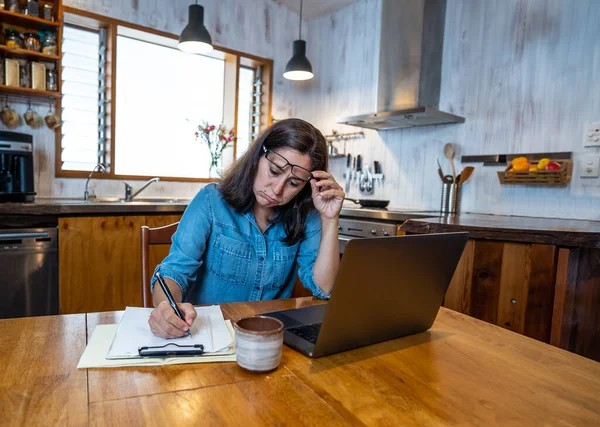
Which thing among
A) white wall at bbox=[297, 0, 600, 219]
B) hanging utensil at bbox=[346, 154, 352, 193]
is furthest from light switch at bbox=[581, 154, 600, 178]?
hanging utensil at bbox=[346, 154, 352, 193]

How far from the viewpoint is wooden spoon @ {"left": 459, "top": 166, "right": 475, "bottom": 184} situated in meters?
2.73

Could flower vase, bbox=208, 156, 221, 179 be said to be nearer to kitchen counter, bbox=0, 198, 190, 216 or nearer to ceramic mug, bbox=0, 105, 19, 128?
kitchen counter, bbox=0, 198, 190, 216

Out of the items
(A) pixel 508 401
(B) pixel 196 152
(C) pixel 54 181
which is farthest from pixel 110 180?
(A) pixel 508 401

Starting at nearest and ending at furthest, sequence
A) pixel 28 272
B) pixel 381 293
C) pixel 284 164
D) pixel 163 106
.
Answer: pixel 381 293 < pixel 284 164 < pixel 28 272 < pixel 163 106

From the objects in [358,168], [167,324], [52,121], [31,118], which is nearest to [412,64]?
[358,168]

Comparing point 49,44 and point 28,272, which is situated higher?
point 49,44

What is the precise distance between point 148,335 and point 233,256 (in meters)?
0.50

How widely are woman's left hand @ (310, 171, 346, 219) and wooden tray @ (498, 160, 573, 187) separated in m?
1.63

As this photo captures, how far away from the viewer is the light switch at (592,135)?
2.21 metres

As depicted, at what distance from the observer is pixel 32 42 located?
2.48 m

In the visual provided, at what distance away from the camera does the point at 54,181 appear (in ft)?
9.25

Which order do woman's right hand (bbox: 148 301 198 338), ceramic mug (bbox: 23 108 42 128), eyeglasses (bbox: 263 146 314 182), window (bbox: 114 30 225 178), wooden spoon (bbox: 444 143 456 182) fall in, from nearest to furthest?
woman's right hand (bbox: 148 301 198 338)
eyeglasses (bbox: 263 146 314 182)
ceramic mug (bbox: 23 108 42 128)
wooden spoon (bbox: 444 143 456 182)
window (bbox: 114 30 225 178)

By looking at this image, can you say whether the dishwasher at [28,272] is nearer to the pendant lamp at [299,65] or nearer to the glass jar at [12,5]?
the glass jar at [12,5]

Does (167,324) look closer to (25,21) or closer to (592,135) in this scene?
(592,135)
